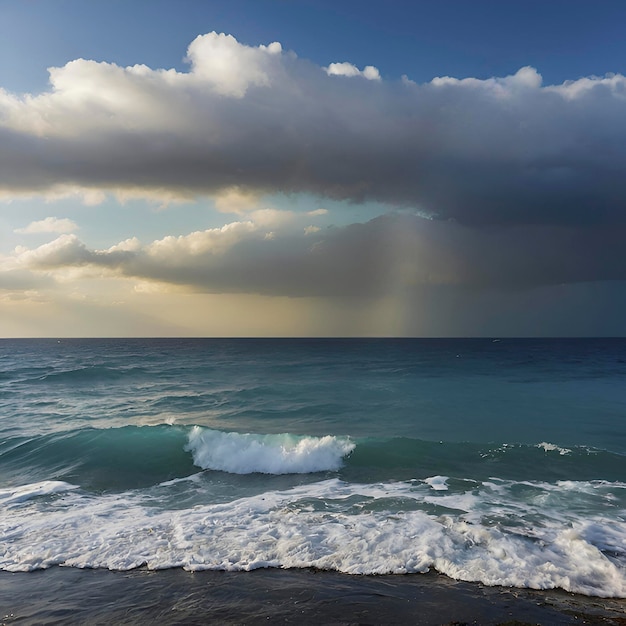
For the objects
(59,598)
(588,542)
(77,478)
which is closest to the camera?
(59,598)

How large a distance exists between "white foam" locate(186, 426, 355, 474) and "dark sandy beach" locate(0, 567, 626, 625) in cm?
862

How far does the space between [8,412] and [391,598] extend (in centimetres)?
2852

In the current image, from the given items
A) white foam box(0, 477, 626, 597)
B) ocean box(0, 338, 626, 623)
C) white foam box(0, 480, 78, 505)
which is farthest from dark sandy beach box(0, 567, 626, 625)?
white foam box(0, 480, 78, 505)

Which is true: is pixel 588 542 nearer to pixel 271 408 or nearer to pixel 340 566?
pixel 340 566

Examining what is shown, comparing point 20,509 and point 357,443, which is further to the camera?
point 357,443

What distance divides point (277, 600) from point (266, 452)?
11.0m

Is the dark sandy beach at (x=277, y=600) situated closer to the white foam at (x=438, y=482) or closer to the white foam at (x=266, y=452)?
the white foam at (x=438, y=482)

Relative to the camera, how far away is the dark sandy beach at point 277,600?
7137 mm

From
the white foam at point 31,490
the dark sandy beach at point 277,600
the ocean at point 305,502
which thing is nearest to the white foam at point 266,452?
the ocean at point 305,502

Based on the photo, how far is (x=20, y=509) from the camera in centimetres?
1289

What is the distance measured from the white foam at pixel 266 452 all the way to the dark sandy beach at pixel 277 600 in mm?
8619

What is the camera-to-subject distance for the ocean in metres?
8.62

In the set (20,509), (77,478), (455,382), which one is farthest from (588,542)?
(455,382)

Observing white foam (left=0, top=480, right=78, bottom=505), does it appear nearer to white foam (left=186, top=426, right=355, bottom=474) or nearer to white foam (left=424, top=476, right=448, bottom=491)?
white foam (left=186, top=426, right=355, bottom=474)
